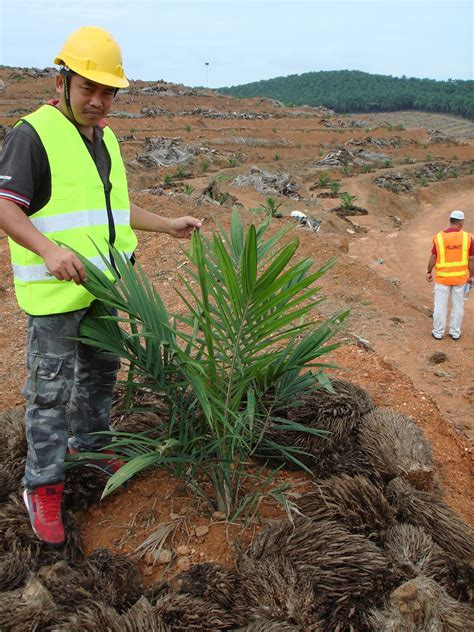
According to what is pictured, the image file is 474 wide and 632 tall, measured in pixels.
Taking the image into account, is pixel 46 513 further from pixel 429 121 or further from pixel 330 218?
pixel 429 121

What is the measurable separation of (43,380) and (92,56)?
1.20 meters

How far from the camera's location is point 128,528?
2318 mm

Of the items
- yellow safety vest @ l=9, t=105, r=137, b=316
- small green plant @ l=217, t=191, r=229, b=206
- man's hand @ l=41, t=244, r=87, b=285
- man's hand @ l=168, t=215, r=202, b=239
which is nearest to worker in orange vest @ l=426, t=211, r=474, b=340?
man's hand @ l=168, t=215, r=202, b=239

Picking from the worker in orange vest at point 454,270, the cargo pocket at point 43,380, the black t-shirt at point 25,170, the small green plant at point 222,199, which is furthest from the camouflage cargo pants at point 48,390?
the small green plant at point 222,199

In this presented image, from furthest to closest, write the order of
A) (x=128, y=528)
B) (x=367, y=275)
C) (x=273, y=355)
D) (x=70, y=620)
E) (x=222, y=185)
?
(x=222, y=185), (x=367, y=275), (x=128, y=528), (x=273, y=355), (x=70, y=620)

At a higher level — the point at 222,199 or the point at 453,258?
the point at 222,199

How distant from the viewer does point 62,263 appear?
6.38 feet

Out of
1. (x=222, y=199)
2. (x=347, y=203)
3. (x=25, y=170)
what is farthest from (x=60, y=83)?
(x=347, y=203)

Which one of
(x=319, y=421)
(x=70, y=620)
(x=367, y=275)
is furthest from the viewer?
(x=367, y=275)

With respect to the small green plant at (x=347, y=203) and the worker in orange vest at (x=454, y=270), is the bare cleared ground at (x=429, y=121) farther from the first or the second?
the worker in orange vest at (x=454, y=270)

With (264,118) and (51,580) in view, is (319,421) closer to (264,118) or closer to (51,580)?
(51,580)

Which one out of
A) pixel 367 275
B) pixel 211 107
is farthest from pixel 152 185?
pixel 211 107

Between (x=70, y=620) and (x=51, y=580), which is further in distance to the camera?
(x=51, y=580)

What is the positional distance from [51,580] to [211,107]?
1899 inches
